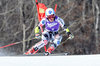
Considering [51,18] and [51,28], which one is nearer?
[51,18]

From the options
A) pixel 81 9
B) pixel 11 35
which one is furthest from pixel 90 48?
pixel 11 35

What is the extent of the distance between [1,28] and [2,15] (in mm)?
839

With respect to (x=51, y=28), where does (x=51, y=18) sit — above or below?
above

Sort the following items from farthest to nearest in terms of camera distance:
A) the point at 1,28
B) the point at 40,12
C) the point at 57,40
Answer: the point at 1,28
the point at 40,12
the point at 57,40

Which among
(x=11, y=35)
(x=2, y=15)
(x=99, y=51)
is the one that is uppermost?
(x=2, y=15)

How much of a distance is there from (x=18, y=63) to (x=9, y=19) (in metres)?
13.1

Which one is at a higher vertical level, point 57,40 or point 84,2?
point 84,2

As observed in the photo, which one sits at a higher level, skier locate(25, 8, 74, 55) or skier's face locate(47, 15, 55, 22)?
skier's face locate(47, 15, 55, 22)

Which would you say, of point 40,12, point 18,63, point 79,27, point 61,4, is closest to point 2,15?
point 61,4

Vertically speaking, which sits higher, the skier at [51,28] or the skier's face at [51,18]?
the skier's face at [51,18]

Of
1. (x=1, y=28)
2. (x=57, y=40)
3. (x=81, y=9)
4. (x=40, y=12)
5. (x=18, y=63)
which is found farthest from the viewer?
(x=81, y=9)

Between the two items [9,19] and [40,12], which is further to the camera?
[9,19]

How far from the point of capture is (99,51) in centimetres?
1888

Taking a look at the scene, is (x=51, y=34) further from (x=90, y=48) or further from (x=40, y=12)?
(x=90, y=48)
